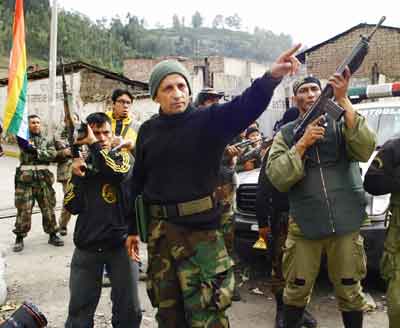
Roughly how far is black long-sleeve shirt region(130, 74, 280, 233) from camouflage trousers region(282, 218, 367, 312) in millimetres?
860

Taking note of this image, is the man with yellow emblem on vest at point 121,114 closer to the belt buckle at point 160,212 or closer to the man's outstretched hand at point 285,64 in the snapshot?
the belt buckle at point 160,212

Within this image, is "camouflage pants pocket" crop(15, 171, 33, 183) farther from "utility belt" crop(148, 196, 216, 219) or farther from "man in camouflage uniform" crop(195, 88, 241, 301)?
"utility belt" crop(148, 196, 216, 219)

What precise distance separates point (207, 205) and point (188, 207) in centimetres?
11

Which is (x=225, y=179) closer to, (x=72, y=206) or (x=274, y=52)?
(x=72, y=206)

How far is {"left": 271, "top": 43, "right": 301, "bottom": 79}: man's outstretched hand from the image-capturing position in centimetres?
218

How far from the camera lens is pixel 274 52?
116 m

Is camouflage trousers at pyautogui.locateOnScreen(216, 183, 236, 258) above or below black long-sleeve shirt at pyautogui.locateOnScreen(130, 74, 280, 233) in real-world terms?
below

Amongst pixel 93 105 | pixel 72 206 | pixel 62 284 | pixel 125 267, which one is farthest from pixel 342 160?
pixel 93 105

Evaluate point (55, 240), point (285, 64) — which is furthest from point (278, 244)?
point (55, 240)

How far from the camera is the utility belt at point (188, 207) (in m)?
2.50

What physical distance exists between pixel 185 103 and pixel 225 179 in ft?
7.03

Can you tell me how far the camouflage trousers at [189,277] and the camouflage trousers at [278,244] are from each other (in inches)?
51.3

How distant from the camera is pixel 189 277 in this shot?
2465 mm

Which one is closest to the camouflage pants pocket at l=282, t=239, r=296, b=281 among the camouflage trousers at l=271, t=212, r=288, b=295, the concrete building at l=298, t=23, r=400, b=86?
the camouflage trousers at l=271, t=212, r=288, b=295
